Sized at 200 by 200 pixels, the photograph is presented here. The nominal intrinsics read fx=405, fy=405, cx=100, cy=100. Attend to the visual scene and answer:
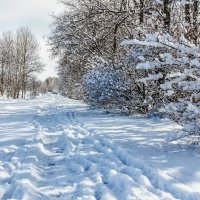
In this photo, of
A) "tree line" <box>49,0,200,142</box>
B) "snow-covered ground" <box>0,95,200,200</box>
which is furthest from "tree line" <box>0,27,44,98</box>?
"snow-covered ground" <box>0,95,200,200</box>

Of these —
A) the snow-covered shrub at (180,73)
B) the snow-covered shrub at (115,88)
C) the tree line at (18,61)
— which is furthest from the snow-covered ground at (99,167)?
the tree line at (18,61)

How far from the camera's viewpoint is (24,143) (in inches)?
366

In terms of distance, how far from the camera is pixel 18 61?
178ft

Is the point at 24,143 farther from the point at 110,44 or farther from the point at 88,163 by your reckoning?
the point at 110,44

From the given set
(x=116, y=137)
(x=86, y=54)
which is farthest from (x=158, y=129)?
(x=86, y=54)

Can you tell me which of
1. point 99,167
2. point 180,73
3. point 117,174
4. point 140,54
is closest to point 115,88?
point 140,54

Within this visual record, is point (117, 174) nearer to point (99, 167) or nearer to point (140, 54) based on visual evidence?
point (99, 167)

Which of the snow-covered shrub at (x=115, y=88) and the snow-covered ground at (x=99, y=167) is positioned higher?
the snow-covered shrub at (x=115, y=88)

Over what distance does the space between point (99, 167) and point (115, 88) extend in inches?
390

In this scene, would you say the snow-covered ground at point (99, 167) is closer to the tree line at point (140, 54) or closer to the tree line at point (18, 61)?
the tree line at point (140, 54)

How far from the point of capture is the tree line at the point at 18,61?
5359 centimetres

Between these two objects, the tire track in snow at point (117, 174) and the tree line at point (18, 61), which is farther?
the tree line at point (18, 61)

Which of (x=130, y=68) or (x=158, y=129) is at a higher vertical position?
(x=130, y=68)

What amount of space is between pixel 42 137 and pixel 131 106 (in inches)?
261
